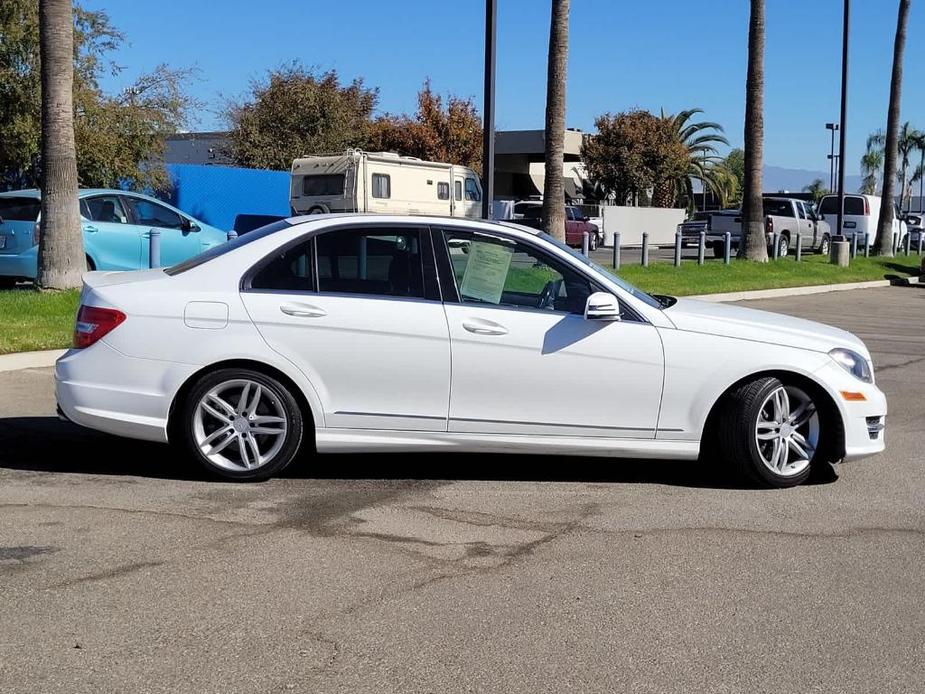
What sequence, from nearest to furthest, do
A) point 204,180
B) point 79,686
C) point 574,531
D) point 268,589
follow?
point 79,686, point 268,589, point 574,531, point 204,180

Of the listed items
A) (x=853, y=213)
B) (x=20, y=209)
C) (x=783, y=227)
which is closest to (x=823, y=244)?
(x=783, y=227)

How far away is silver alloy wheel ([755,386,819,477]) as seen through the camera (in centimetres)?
655

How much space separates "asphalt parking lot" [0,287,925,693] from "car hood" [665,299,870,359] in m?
0.87

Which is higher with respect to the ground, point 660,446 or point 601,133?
point 601,133

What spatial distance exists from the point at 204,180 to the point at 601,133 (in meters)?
28.8

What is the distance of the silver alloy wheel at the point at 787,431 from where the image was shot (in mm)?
6551

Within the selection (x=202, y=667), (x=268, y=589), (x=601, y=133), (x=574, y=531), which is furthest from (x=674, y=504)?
(x=601, y=133)

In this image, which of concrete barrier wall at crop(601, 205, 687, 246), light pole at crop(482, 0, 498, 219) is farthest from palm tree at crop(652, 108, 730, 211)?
light pole at crop(482, 0, 498, 219)

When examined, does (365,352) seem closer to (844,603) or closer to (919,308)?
(844,603)

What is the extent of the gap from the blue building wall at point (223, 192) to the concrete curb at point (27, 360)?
59.8 feet

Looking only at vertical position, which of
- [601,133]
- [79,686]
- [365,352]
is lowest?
[79,686]

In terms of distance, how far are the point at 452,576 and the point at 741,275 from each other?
20.4 meters

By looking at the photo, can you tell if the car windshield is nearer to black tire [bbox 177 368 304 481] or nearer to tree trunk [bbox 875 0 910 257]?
black tire [bbox 177 368 304 481]

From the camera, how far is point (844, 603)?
4.73m
